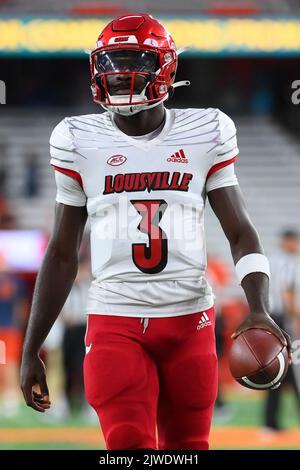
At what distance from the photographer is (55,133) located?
3.43 metres

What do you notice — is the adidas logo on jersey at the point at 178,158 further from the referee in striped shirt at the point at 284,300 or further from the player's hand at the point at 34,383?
the referee in striped shirt at the point at 284,300

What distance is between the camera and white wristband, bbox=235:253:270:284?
3.26 metres

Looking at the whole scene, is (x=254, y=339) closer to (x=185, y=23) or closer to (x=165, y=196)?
(x=165, y=196)

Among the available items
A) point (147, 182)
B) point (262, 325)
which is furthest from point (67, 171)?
point (262, 325)

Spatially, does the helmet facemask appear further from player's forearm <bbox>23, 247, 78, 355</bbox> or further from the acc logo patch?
player's forearm <bbox>23, 247, 78, 355</bbox>

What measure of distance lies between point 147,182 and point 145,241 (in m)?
0.18

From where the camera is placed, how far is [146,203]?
329 cm

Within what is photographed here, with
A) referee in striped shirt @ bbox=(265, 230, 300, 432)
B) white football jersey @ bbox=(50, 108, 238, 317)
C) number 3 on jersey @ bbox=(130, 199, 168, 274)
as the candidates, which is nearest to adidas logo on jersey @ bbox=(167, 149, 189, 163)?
white football jersey @ bbox=(50, 108, 238, 317)

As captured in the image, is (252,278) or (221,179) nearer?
(252,278)

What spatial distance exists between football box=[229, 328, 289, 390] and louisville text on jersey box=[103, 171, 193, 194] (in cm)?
52

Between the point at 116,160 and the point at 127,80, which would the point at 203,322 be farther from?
the point at 127,80

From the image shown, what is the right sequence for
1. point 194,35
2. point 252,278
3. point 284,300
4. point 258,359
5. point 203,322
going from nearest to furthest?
point 258,359, point 252,278, point 203,322, point 284,300, point 194,35
